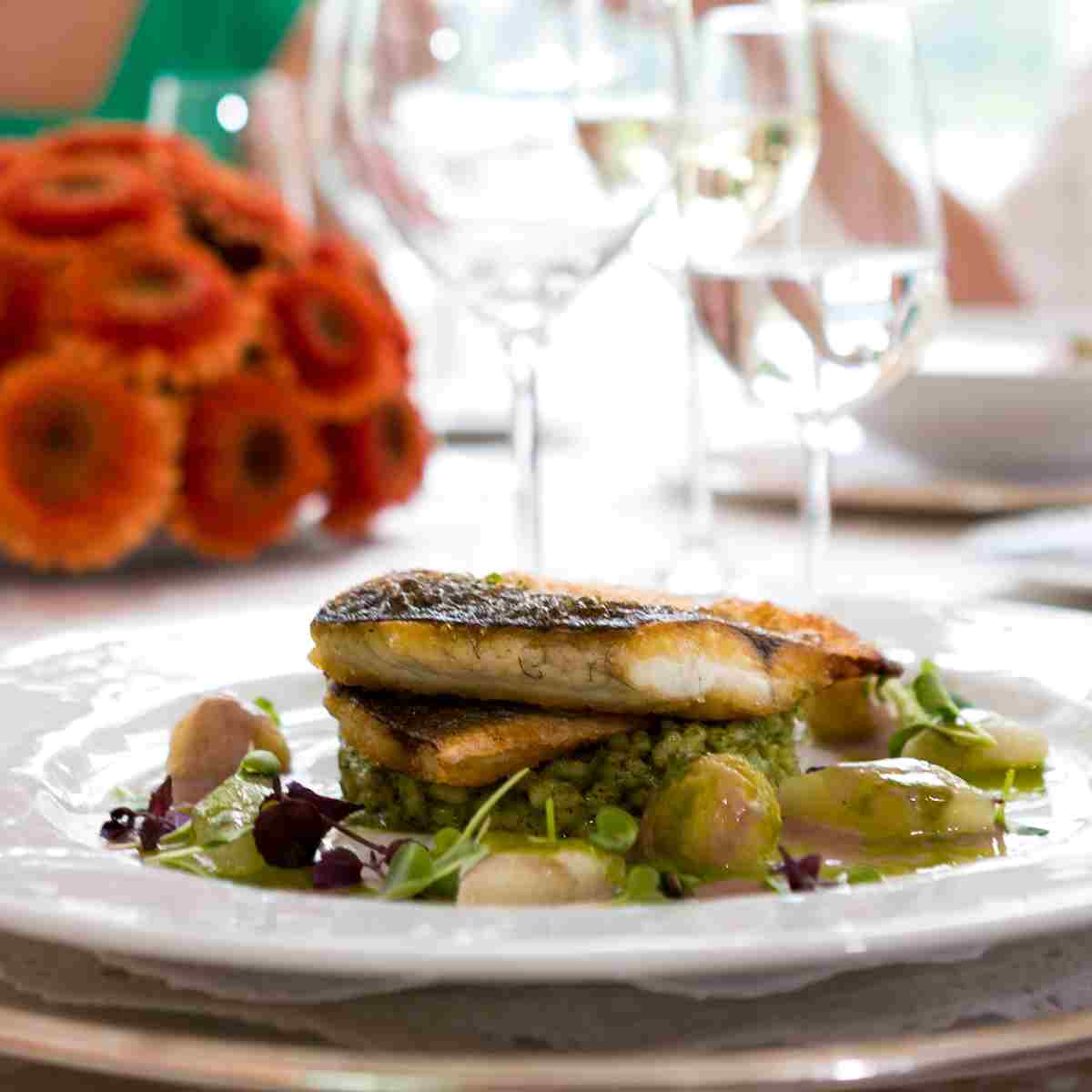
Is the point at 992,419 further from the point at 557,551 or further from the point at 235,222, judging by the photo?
the point at 235,222

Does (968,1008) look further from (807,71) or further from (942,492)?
(942,492)

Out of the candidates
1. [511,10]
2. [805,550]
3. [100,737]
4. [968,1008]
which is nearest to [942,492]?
[805,550]

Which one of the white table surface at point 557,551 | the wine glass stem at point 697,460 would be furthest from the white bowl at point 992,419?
the wine glass stem at point 697,460

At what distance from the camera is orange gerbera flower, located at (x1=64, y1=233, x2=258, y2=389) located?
1954 millimetres

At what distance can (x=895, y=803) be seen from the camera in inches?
39.3

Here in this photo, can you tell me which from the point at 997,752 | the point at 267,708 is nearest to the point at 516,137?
the point at 267,708

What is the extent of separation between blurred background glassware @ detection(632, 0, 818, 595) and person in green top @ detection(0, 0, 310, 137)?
294 centimetres

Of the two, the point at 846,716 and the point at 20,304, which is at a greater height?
the point at 20,304

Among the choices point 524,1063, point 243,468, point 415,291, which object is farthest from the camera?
point 415,291

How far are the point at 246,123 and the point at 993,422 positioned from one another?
1.25m

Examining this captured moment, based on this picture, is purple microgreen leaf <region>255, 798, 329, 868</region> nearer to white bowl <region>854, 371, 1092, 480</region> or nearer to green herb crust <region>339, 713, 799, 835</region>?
→ green herb crust <region>339, 713, 799, 835</region>

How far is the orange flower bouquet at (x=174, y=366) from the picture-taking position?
76.1 inches

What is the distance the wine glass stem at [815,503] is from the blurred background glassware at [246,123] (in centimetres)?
121

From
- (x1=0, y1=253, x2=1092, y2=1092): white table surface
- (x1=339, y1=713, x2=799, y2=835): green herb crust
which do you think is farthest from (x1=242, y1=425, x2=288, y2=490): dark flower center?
(x1=339, y1=713, x2=799, y2=835): green herb crust
